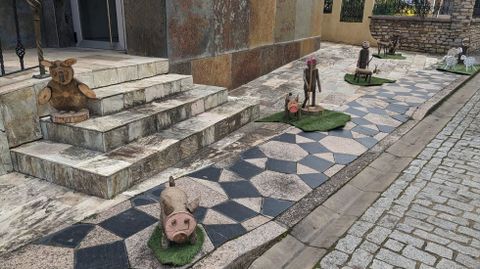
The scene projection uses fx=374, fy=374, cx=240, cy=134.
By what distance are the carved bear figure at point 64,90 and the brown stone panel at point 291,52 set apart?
24.4ft

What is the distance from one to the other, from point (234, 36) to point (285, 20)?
280 centimetres

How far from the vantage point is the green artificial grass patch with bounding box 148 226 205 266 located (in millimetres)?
2928

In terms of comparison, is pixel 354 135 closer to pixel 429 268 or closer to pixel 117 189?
pixel 429 268

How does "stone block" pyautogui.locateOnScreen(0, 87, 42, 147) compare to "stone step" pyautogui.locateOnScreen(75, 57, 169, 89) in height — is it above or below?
below

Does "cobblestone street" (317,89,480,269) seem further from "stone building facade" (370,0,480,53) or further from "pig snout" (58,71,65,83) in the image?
"stone building facade" (370,0,480,53)

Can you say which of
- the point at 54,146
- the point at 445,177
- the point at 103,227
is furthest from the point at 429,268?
the point at 54,146

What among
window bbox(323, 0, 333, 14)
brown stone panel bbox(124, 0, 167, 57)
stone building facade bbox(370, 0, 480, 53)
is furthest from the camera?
window bbox(323, 0, 333, 14)

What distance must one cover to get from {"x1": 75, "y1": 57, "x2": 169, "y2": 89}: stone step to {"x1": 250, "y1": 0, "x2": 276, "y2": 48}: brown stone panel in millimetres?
3280

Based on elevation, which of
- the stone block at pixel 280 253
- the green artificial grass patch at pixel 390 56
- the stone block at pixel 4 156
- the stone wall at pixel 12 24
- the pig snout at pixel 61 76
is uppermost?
the stone wall at pixel 12 24

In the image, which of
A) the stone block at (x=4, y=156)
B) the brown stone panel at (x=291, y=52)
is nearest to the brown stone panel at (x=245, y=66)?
the brown stone panel at (x=291, y=52)

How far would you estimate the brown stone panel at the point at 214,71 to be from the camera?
7.49 m

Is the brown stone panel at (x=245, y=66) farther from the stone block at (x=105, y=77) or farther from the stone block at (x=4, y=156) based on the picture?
the stone block at (x=4, y=156)

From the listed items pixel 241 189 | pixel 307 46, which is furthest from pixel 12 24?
pixel 307 46

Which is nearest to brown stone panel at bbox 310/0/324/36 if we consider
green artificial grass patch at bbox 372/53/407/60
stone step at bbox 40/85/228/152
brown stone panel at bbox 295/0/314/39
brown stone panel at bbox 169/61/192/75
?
brown stone panel at bbox 295/0/314/39
